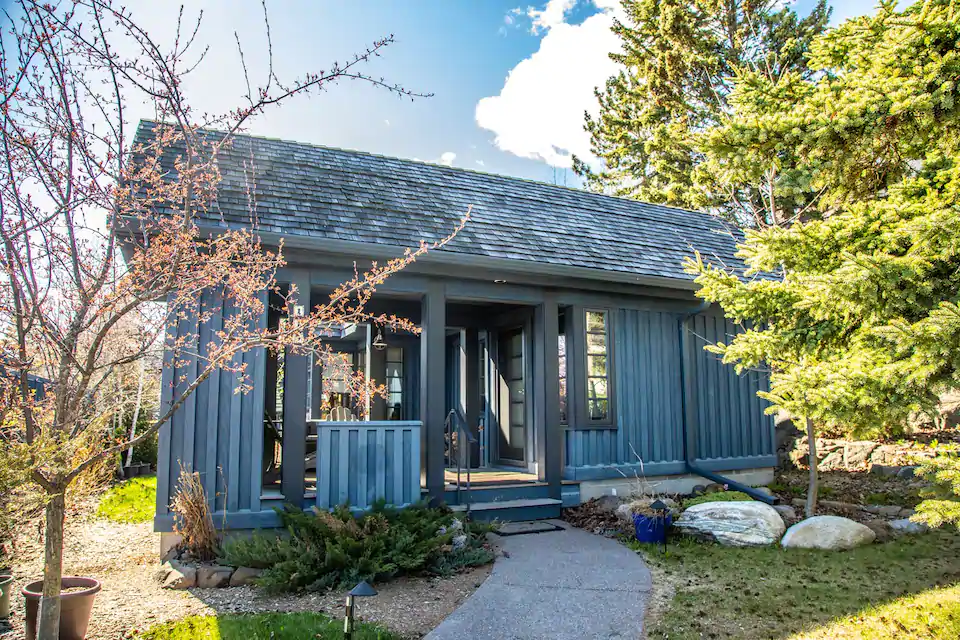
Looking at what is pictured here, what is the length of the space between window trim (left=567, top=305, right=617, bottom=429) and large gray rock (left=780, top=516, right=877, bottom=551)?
255 centimetres

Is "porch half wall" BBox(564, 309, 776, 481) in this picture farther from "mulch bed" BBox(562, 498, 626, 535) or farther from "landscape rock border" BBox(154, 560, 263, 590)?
"landscape rock border" BBox(154, 560, 263, 590)

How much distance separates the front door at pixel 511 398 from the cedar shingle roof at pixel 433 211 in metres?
1.54

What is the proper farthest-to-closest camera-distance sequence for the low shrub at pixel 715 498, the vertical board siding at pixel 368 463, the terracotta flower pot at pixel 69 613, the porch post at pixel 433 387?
the low shrub at pixel 715 498 < the porch post at pixel 433 387 < the vertical board siding at pixel 368 463 < the terracotta flower pot at pixel 69 613

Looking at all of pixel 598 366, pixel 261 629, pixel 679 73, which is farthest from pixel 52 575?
pixel 679 73

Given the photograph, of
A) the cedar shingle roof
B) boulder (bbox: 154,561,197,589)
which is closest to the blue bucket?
the cedar shingle roof

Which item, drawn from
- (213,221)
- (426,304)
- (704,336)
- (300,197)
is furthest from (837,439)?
(213,221)

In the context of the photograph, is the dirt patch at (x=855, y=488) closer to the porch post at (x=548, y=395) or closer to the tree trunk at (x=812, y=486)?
the tree trunk at (x=812, y=486)

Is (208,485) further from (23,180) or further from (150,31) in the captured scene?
(150,31)

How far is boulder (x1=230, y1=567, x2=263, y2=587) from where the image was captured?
5.27 meters

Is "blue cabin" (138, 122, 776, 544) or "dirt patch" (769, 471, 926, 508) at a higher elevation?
"blue cabin" (138, 122, 776, 544)

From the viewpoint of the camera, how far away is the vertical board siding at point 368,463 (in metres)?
6.30

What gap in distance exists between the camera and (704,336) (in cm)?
930

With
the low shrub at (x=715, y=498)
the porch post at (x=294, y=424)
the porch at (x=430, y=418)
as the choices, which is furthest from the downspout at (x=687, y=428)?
the porch post at (x=294, y=424)

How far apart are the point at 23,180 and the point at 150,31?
3.48 feet
